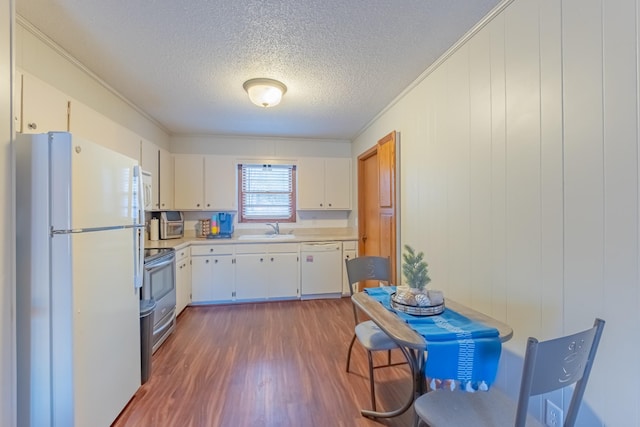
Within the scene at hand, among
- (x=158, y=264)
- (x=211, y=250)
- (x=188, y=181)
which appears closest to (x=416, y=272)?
(x=158, y=264)

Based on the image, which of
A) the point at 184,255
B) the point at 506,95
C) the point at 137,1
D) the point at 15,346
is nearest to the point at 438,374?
the point at 506,95

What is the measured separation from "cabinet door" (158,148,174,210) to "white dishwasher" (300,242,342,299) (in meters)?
1.91

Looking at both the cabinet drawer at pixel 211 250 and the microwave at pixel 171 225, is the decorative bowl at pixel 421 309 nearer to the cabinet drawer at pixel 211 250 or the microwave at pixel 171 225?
the cabinet drawer at pixel 211 250

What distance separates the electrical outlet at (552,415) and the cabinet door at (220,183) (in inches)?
153

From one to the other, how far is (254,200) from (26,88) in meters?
3.04

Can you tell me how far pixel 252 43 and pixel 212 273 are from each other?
9.46 feet

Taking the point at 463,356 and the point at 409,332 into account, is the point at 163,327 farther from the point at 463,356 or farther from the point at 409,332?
the point at 463,356

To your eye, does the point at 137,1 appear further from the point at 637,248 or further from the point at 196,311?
the point at 196,311

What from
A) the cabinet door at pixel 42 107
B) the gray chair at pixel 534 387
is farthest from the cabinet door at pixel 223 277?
the gray chair at pixel 534 387

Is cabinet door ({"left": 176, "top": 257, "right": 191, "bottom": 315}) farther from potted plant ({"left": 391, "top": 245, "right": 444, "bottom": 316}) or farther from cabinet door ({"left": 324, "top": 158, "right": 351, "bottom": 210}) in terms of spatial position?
potted plant ({"left": 391, "top": 245, "right": 444, "bottom": 316})

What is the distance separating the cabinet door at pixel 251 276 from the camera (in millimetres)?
3945

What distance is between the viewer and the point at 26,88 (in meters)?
1.67

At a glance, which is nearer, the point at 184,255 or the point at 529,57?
the point at 529,57

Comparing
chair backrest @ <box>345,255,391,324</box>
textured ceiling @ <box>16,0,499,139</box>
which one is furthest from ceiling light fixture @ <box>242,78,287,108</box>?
chair backrest @ <box>345,255,391,324</box>
